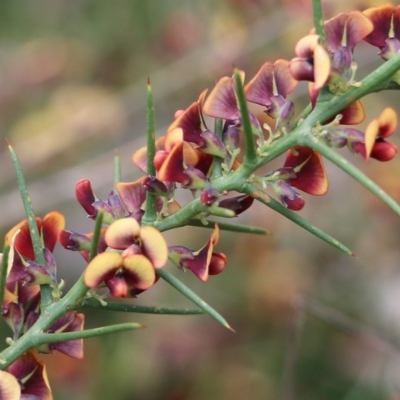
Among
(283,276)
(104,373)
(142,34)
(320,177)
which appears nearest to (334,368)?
(283,276)

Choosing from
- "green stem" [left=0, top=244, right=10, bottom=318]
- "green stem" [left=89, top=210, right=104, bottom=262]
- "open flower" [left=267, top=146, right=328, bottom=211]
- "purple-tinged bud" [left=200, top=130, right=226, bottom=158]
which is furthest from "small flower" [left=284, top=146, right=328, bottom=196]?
"green stem" [left=0, top=244, right=10, bottom=318]

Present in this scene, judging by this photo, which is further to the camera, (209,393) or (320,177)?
(209,393)

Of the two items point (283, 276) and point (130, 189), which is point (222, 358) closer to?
point (283, 276)

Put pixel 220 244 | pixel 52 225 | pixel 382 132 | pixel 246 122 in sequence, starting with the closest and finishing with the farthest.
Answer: pixel 246 122
pixel 382 132
pixel 52 225
pixel 220 244

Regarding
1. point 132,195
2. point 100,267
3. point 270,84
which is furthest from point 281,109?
point 100,267

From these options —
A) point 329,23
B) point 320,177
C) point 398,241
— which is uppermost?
point 329,23

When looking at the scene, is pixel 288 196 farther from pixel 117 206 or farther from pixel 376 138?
pixel 117 206

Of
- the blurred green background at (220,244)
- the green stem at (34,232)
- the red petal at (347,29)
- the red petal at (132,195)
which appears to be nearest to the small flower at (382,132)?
the red petal at (347,29)

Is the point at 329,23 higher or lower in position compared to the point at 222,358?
higher
